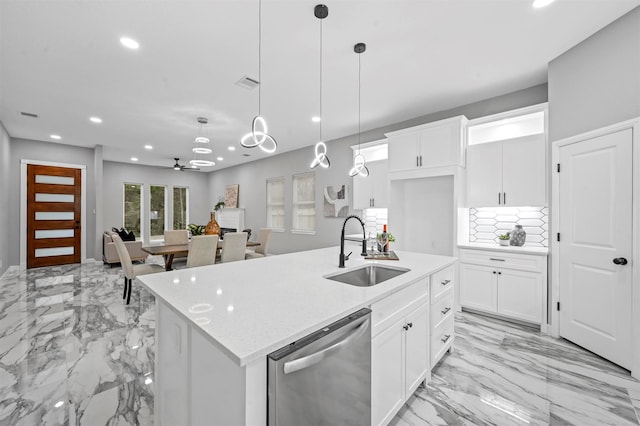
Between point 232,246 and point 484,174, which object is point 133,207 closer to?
point 232,246

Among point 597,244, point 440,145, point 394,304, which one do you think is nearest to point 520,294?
Answer: point 597,244

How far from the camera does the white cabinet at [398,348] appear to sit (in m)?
1.40

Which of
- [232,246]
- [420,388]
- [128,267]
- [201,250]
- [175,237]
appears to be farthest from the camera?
[175,237]

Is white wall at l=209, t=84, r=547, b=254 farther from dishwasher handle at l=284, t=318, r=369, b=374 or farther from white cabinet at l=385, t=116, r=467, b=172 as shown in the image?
dishwasher handle at l=284, t=318, r=369, b=374

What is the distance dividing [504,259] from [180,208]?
31.5ft

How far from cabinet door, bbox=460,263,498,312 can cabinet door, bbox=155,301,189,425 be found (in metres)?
3.39

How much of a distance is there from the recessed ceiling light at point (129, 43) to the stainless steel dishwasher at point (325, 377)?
3064 mm

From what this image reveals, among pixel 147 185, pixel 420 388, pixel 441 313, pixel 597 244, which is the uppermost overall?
pixel 147 185

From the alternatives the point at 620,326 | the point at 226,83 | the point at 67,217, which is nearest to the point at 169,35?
the point at 226,83

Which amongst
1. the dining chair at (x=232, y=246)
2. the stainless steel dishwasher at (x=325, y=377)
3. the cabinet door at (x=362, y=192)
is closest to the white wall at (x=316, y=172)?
the cabinet door at (x=362, y=192)

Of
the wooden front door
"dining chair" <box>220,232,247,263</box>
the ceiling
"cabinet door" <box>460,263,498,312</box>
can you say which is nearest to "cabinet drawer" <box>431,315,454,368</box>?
"cabinet door" <box>460,263,498,312</box>

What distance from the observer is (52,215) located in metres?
6.16

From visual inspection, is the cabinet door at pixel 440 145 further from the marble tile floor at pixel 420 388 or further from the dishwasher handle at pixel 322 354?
the dishwasher handle at pixel 322 354

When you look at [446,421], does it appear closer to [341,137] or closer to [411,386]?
[411,386]
